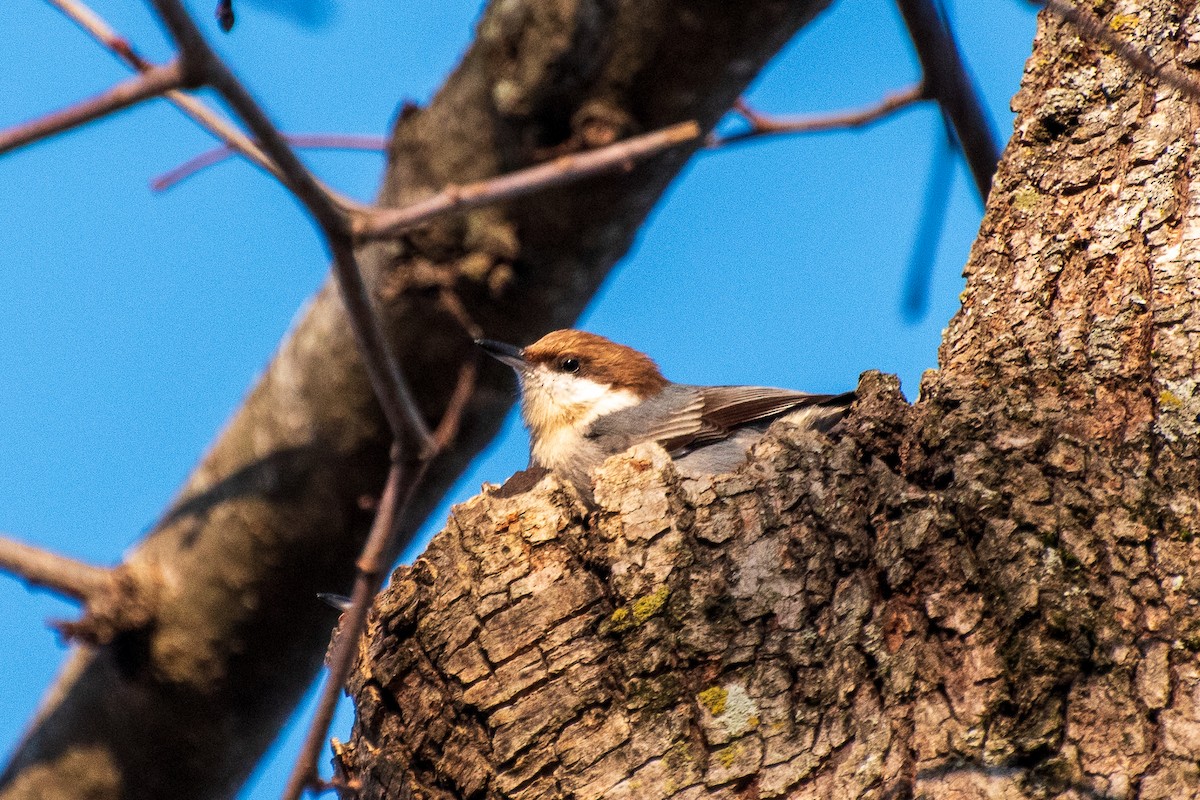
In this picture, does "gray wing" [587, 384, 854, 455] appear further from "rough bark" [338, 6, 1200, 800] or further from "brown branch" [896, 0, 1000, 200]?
"brown branch" [896, 0, 1000, 200]

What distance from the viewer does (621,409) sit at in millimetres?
4574

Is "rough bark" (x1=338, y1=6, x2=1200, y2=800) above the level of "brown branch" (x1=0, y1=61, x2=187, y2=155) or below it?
below

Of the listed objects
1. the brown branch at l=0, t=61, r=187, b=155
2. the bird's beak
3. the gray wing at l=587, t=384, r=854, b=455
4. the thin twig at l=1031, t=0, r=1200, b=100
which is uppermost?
the bird's beak

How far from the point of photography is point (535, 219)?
4.74 meters

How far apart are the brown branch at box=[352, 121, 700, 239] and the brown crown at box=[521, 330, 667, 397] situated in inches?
80.5

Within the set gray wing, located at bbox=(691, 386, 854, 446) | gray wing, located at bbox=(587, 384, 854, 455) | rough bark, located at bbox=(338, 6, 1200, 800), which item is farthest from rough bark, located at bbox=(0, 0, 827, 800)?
rough bark, located at bbox=(338, 6, 1200, 800)

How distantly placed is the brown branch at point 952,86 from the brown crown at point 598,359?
1464 mm

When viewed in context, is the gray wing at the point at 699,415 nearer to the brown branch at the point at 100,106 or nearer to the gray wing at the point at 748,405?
the gray wing at the point at 748,405

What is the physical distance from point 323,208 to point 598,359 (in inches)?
89.4

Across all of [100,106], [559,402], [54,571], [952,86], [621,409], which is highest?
[952,86]

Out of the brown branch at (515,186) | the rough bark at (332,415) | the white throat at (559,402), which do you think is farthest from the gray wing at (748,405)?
the brown branch at (515,186)

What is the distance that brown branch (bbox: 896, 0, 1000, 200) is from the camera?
410 cm

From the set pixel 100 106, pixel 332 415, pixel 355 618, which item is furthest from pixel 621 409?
pixel 100 106

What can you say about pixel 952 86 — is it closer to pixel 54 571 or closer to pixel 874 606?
pixel 874 606
